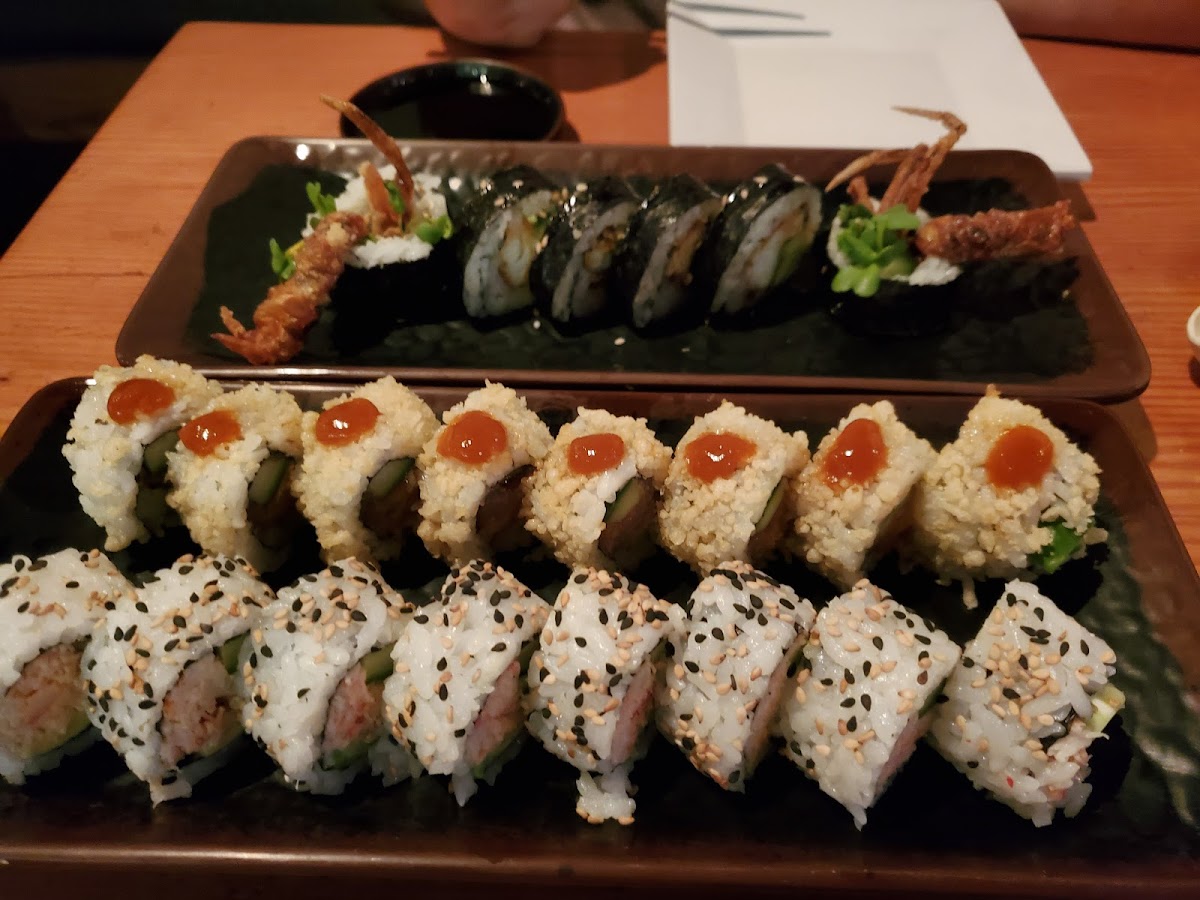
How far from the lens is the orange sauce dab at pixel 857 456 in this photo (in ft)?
6.05

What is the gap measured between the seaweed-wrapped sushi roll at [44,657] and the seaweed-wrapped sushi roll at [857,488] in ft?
5.11

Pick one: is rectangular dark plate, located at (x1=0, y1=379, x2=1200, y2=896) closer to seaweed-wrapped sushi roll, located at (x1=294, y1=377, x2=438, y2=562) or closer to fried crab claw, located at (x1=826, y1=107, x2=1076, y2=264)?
seaweed-wrapped sushi roll, located at (x1=294, y1=377, x2=438, y2=562)

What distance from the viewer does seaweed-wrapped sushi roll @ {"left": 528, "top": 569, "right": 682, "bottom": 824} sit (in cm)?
159

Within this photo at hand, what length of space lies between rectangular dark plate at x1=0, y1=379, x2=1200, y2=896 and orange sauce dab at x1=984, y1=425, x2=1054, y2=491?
0.98ft

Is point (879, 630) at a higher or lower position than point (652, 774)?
higher

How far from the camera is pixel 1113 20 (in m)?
3.88

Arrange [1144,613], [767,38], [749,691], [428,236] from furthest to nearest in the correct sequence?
[767,38], [428,236], [1144,613], [749,691]

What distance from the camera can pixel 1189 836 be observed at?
154 centimetres

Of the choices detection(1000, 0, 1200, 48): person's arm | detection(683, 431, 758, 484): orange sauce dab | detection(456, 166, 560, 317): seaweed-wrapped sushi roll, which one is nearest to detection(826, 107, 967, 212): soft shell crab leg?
detection(456, 166, 560, 317): seaweed-wrapped sushi roll

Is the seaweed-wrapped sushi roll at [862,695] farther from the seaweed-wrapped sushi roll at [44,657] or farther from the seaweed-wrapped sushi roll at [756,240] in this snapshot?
the seaweed-wrapped sushi roll at [44,657]

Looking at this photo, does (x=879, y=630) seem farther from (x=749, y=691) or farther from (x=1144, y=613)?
(x=1144, y=613)

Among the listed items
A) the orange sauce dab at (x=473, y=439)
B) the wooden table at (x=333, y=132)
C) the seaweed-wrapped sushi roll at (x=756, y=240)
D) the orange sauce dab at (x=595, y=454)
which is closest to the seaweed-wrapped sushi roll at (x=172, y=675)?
the orange sauce dab at (x=473, y=439)

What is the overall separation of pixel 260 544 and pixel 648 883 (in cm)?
124

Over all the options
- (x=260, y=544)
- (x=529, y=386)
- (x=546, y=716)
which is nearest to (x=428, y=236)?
(x=529, y=386)
